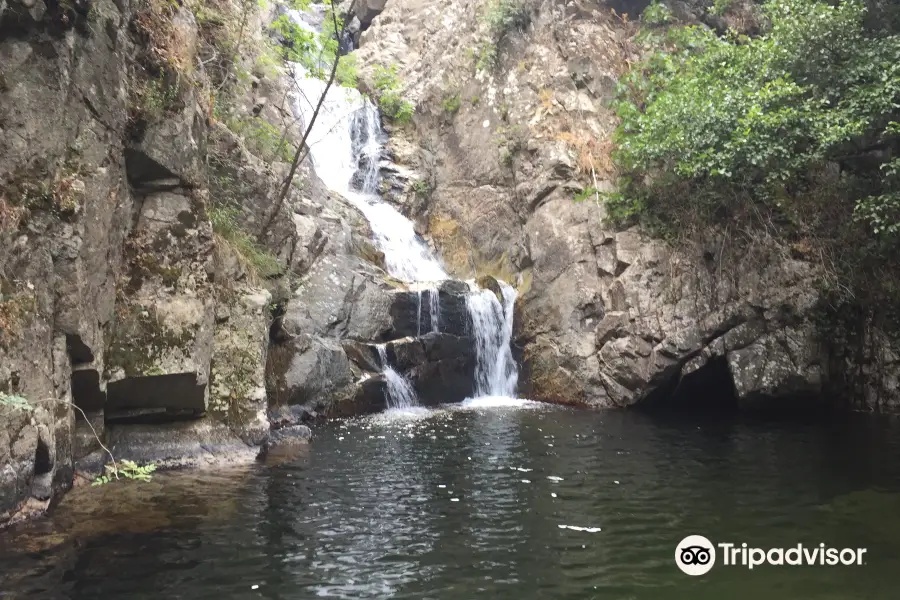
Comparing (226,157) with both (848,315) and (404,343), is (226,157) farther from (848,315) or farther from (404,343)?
(848,315)

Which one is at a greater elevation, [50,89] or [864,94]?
[864,94]

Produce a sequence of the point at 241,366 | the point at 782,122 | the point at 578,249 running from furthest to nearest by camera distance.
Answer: the point at 578,249 < the point at 782,122 < the point at 241,366

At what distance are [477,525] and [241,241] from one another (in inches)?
325

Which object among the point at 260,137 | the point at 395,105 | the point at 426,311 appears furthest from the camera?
the point at 395,105

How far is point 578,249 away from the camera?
1881cm

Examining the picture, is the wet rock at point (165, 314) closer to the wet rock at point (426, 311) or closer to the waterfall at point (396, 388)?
the waterfall at point (396, 388)

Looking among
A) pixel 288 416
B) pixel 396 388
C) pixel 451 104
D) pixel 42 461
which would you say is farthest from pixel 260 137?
pixel 451 104

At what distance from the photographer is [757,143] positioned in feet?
47.8

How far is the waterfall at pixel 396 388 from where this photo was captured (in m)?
16.0

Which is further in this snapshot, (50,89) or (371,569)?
(50,89)

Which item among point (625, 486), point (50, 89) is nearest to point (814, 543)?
point (625, 486)

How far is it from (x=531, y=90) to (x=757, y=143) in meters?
9.94

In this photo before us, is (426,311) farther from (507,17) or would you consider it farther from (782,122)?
(507,17)

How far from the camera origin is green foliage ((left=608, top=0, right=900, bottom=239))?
44.3 feet
